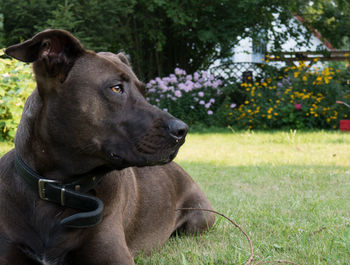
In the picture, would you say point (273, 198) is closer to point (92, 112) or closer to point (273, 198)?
point (273, 198)

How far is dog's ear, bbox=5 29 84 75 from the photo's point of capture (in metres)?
2.23

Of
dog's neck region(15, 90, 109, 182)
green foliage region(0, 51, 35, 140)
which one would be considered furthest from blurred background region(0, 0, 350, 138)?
dog's neck region(15, 90, 109, 182)

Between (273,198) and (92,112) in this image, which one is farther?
(273,198)

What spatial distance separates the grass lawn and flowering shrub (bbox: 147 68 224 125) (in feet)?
9.45

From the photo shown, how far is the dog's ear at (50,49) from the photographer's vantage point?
7.32ft

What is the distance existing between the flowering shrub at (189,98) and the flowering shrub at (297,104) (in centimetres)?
63

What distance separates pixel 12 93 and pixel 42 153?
4822 mm

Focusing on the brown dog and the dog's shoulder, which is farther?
the dog's shoulder

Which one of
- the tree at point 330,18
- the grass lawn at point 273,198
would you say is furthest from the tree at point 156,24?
the grass lawn at point 273,198

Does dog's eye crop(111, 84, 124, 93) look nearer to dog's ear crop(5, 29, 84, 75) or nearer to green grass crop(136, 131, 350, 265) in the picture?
dog's ear crop(5, 29, 84, 75)

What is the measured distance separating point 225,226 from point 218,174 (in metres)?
2.22

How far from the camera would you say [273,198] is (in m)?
4.59

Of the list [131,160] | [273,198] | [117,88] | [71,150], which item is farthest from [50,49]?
[273,198]

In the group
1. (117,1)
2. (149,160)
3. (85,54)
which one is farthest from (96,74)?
(117,1)
